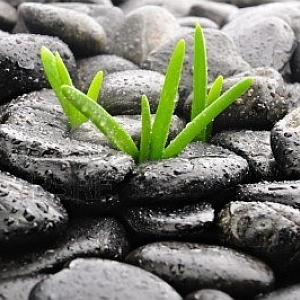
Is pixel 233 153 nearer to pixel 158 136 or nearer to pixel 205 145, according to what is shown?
pixel 205 145

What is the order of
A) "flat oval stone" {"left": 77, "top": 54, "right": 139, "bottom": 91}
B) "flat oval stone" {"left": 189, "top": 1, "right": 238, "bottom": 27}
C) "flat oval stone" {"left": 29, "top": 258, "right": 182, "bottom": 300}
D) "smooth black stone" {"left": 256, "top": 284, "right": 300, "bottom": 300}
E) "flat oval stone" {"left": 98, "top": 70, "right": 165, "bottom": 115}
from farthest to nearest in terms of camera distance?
"flat oval stone" {"left": 189, "top": 1, "right": 238, "bottom": 27}
"flat oval stone" {"left": 77, "top": 54, "right": 139, "bottom": 91}
"flat oval stone" {"left": 98, "top": 70, "right": 165, "bottom": 115}
"smooth black stone" {"left": 256, "top": 284, "right": 300, "bottom": 300}
"flat oval stone" {"left": 29, "top": 258, "right": 182, "bottom": 300}

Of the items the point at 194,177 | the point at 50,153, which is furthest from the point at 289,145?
the point at 50,153

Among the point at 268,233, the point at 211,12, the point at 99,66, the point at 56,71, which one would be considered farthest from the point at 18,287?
the point at 211,12

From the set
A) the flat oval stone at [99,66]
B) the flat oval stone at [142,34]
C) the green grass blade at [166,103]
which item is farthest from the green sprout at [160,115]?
the flat oval stone at [142,34]

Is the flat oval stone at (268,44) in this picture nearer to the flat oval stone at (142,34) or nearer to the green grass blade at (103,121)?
the flat oval stone at (142,34)

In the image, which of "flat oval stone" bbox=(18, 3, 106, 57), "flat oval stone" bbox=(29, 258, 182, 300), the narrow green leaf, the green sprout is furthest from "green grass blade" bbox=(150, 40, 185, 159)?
"flat oval stone" bbox=(18, 3, 106, 57)

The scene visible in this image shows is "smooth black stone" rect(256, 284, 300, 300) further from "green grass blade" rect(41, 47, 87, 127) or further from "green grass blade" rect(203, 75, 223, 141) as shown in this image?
"green grass blade" rect(41, 47, 87, 127)
